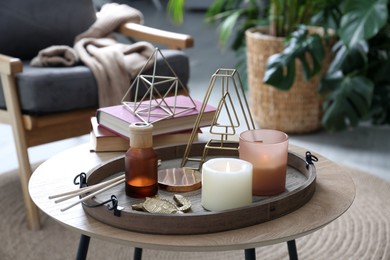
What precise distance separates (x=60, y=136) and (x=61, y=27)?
579 mm

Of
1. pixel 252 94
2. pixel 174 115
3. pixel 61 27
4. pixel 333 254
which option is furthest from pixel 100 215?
pixel 252 94

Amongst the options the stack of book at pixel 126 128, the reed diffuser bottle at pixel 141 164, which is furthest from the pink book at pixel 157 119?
the reed diffuser bottle at pixel 141 164

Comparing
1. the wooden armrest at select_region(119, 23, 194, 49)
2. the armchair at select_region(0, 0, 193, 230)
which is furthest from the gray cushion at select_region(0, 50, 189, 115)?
the wooden armrest at select_region(119, 23, 194, 49)

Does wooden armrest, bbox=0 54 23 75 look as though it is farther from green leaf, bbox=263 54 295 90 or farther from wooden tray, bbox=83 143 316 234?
green leaf, bbox=263 54 295 90

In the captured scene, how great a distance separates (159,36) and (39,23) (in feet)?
1.49

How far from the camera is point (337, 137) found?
8.91 ft

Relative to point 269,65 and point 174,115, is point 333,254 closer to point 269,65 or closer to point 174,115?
point 174,115

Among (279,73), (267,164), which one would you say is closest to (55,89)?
(279,73)

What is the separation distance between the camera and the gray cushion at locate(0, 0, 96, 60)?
2279 mm

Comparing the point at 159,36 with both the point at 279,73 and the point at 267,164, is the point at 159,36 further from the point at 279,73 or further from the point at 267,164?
the point at 267,164

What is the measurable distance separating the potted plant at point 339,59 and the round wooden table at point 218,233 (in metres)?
1.16

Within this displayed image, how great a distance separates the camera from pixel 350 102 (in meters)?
2.46

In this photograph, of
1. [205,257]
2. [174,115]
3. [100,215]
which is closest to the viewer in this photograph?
[100,215]

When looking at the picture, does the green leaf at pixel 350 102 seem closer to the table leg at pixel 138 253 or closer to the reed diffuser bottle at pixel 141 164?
the table leg at pixel 138 253
